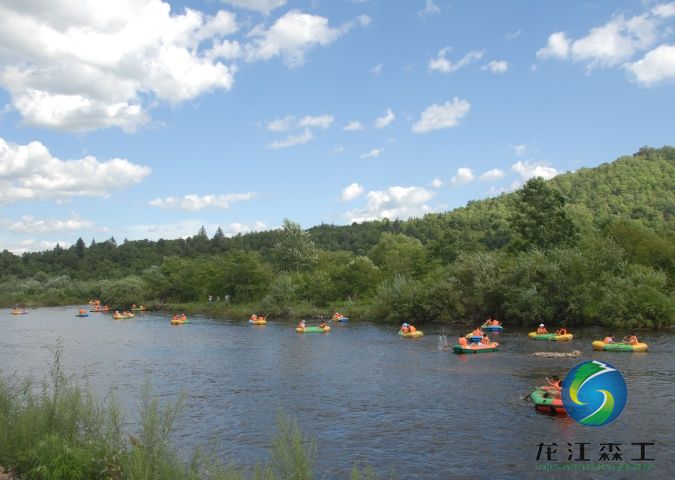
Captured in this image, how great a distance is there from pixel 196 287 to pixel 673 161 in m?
122

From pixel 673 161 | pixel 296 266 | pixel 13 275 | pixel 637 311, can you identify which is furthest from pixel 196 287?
pixel 673 161

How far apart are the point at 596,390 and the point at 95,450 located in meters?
11.5

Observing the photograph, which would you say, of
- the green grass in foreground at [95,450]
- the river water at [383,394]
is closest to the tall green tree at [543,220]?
the river water at [383,394]

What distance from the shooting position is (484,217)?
144875 mm

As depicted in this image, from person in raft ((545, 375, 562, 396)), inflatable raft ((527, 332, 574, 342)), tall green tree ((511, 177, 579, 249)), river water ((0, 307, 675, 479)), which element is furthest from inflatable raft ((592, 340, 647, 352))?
tall green tree ((511, 177, 579, 249))

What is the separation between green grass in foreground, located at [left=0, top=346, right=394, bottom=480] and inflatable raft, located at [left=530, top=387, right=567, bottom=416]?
13113 mm

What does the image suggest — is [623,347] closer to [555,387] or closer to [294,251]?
[555,387]

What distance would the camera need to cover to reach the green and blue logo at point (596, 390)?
37.7ft

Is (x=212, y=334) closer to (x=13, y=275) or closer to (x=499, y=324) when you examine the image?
(x=499, y=324)

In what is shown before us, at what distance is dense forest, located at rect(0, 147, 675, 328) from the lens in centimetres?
5569

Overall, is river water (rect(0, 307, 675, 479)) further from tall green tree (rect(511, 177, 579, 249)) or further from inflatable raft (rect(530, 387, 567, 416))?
tall green tree (rect(511, 177, 579, 249))

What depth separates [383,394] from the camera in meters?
29.0

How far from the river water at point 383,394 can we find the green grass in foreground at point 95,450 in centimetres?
458

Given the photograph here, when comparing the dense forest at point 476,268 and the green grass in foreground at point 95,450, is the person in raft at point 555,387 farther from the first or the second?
the dense forest at point 476,268
